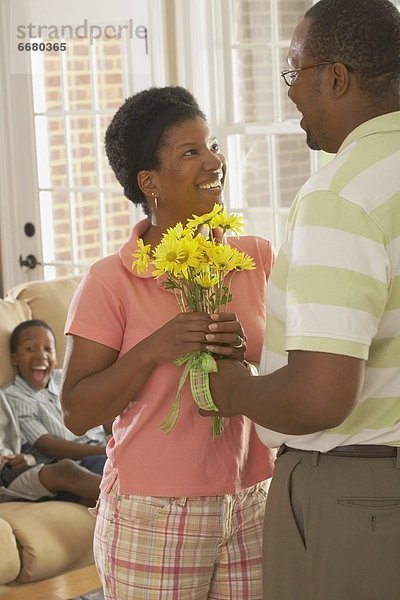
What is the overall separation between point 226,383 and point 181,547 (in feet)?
1.18

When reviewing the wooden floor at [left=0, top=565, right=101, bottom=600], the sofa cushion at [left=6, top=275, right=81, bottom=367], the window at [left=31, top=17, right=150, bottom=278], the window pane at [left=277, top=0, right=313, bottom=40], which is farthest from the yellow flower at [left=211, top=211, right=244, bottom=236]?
the window at [left=31, top=17, right=150, bottom=278]

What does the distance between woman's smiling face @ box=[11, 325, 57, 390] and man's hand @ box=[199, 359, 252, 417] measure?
2.15 metres

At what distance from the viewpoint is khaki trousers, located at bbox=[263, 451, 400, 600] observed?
146 centimetres

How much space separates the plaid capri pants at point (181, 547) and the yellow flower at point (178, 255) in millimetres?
432

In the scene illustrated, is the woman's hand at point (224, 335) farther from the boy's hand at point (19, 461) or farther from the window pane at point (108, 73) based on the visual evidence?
the window pane at point (108, 73)

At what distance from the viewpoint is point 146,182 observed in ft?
6.80

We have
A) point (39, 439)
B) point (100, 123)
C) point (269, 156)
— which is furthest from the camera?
point (100, 123)

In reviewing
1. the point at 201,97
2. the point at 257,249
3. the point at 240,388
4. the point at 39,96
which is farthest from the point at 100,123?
the point at 240,388

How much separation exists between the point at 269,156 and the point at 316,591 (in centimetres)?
296

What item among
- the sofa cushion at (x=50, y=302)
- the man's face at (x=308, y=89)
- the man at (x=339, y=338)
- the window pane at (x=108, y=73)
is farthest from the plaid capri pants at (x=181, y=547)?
the window pane at (x=108, y=73)

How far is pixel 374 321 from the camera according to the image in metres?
1.38

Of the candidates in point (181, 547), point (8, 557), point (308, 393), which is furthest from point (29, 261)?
point (308, 393)

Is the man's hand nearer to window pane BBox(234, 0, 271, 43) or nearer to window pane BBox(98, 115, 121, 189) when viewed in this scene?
→ window pane BBox(234, 0, 271, 43)

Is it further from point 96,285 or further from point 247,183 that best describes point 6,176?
point 96,285
